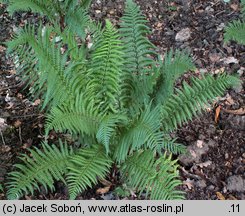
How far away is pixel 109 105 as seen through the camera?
3189 millimetres

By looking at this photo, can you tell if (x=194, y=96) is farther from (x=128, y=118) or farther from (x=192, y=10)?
(x=192, y=10)

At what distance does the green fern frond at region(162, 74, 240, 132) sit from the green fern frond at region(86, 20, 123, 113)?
1.39 feet

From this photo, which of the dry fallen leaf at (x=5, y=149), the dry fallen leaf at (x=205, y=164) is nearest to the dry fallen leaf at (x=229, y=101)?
the dry fallen leaf at (x=205, y=164)

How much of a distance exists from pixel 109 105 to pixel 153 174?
26.2 inches

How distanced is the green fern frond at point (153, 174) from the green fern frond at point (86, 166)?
0.19 m

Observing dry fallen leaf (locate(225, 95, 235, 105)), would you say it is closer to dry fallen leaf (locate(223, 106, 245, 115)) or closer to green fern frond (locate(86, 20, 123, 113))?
dry fallen leaf (locate(223, 106, 245, 115))

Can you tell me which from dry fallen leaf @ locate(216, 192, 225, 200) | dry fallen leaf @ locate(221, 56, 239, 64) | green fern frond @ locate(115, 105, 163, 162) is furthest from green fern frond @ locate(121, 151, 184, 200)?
dry fallen leaf @ locate(221, 56, 239, 64)

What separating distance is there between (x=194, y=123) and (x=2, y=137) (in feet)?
5.83

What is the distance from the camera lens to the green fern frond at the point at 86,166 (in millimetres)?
2857

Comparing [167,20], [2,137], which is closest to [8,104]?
[2,137]

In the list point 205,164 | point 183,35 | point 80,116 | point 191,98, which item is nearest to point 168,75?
point 191,98

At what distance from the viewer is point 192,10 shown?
16.2 ft

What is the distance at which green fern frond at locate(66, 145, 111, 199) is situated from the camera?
2.86 meters
